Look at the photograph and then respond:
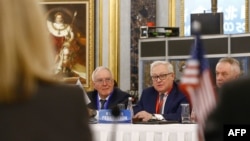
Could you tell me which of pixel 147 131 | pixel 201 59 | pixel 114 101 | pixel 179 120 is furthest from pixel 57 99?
pixel 114 101

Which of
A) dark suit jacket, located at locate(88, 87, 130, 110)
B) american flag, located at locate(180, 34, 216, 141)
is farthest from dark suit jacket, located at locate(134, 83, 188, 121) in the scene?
american flag, located at locate(180, 34, 216, 141)

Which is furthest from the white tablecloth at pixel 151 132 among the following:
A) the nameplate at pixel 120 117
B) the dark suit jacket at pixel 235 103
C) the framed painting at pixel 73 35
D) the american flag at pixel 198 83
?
the framed painting at pixel 73 35

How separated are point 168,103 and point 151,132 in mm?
1238

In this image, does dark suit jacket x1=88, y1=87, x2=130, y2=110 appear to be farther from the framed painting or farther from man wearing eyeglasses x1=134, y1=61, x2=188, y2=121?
the framed painting

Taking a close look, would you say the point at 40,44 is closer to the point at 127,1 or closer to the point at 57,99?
the point at 57,99

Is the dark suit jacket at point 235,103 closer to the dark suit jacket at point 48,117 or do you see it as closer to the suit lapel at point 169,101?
the dark suit jacket at point 48,117

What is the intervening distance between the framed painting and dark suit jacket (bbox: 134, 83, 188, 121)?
15.7ft

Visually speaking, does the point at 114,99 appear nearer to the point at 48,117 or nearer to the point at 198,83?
the point at 198,83

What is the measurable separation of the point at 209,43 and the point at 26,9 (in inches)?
345

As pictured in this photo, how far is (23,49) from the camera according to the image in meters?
1.47

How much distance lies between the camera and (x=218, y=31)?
1018cm

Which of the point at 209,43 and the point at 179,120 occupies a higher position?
the point at 209,43

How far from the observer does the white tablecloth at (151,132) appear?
16.5 feet

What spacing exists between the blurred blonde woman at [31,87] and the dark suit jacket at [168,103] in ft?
14.5
